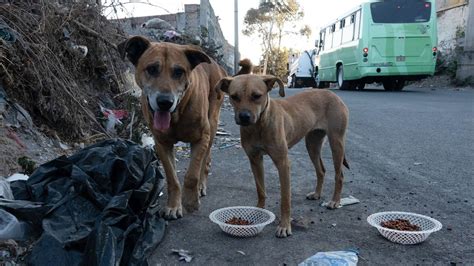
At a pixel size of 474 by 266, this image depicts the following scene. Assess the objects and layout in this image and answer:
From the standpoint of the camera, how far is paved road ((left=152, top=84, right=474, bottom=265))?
294 cm

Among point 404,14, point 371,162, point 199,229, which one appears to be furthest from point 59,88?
point 404,14

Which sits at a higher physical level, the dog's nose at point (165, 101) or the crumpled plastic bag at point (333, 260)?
the dog's nose at point (165, 101)

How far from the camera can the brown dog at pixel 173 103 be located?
346 centimetres

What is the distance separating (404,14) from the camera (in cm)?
1684

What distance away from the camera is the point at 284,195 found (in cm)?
334

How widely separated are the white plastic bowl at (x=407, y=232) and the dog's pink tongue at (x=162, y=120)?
1.67 m

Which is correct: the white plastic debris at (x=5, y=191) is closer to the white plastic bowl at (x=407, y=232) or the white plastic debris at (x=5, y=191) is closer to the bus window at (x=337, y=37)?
the white plastic bowl at (x=407, y=232)

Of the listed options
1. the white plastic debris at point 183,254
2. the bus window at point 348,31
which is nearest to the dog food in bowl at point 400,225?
the white plastic debris at point 183,254

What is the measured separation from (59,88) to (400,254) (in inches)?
155

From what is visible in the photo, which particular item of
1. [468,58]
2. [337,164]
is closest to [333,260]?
[337,164]

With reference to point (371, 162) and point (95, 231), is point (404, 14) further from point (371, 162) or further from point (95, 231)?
point (95, 231)

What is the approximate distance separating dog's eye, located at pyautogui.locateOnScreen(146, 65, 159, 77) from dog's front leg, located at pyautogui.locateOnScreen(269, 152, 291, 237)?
111 cm

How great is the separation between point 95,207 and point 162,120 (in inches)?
35.0

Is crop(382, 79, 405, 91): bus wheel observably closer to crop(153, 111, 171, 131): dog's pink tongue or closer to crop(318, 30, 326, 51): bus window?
crop(318, 30, 326, 51): bus window
